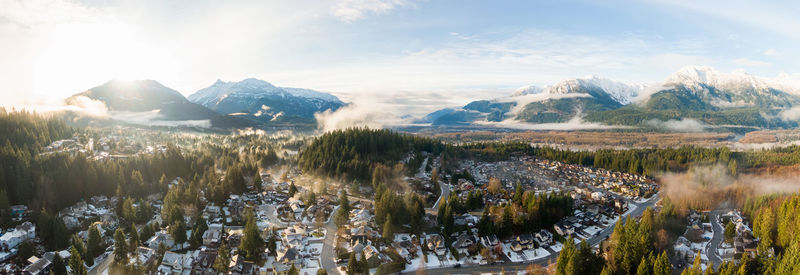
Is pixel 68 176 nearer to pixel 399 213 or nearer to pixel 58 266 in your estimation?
pixel 58 266

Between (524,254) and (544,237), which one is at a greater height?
(544,237)

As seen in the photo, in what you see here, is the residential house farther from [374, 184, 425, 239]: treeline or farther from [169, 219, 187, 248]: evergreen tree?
[169, 219, 187, 248]: evergreen tree

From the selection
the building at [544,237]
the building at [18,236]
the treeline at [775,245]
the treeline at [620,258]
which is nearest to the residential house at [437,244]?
the treeline at [620,258]

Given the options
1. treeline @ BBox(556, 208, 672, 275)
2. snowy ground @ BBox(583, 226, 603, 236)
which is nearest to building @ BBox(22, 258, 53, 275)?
treeline @ BBox(556, 208, 672, 275)

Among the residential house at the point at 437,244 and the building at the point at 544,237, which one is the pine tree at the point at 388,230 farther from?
the building at the point at 544,237

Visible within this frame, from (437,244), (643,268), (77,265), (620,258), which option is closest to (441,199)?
(437,244)

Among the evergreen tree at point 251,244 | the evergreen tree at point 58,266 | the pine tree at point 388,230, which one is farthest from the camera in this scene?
the pine tree at point 388,230
